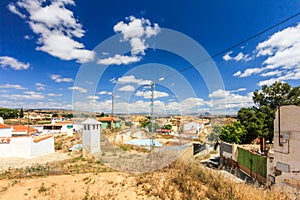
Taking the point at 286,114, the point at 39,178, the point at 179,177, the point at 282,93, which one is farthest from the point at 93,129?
the point at 282,93

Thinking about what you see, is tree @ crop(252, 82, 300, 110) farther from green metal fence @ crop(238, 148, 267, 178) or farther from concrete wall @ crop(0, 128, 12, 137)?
concrete wall @ crop(0, 128, 12, 137)

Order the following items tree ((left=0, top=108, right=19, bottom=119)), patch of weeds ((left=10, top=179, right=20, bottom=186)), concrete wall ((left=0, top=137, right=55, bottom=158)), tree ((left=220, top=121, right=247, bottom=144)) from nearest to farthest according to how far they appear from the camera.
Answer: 1. patch of weeds ((left=10, top=179, right=20, bottom=186))
2. concrete wall ((left=0, top=137, right=55, bottom=158))
3. tree ((left=220, top=121, right=247, bottom=144))
4. tree ((left=0, top=108, right=19, bottom=119))

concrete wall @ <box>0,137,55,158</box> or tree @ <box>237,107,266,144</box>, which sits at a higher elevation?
tree @ <box>237,107,266,144</box>

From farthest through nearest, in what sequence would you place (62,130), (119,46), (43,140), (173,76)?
(62,130)
(43,140)
(173,76)
(119,46)

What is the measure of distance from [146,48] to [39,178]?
7.65 metres

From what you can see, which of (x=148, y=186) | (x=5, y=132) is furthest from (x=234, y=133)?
(x=5, y=132)

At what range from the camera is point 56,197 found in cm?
448

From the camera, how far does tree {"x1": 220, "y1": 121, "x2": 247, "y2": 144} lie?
14.7 meters

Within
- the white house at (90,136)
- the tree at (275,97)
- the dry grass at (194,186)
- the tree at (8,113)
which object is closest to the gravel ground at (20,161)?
the white house at (90,136)

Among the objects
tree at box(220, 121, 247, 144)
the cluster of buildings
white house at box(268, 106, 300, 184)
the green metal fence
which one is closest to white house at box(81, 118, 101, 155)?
the green metal fence

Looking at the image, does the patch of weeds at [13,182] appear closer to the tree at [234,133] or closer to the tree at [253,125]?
the tree at [234,133]

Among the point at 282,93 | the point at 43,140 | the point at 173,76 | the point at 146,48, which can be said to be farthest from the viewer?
the point at 282,93

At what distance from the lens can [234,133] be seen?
14.7 metres

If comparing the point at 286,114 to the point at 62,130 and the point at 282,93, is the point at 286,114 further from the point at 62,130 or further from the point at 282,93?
the point at 62,130
